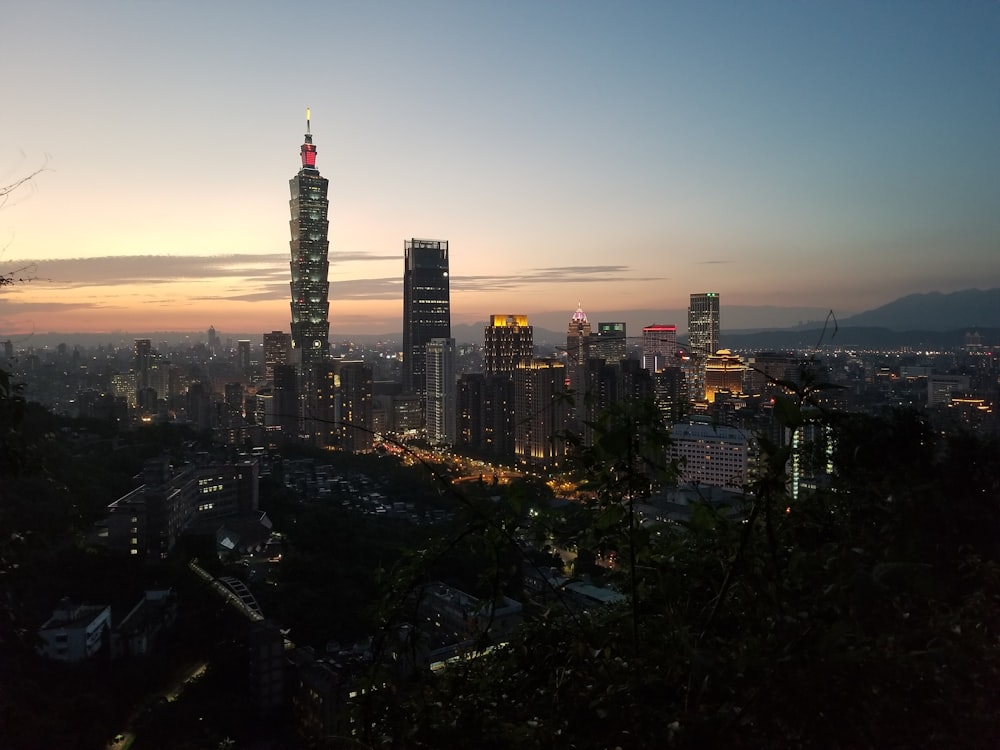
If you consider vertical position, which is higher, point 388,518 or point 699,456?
point 699,456

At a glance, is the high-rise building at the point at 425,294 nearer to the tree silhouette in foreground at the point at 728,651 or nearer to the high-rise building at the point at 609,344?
the high-rise building at the point at 609,344

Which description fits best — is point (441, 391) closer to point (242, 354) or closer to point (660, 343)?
point (242, 354)

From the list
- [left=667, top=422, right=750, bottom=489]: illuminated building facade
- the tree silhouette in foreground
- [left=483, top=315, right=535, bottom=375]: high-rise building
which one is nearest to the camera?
the tree silhouette in foreground

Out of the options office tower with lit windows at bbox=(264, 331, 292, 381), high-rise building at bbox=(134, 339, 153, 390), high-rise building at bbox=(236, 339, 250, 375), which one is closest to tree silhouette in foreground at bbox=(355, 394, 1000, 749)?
high-rise building at bbox=(134, 339, 153, 390)

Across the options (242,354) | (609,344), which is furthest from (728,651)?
(242,354)

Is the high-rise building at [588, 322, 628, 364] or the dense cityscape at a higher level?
the high-rise building at [588, 322, 628, 364]

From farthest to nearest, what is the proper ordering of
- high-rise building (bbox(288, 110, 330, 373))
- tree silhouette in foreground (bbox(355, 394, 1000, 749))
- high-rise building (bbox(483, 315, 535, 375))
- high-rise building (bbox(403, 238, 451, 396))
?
high-rise building (bbox(403, 238, 451, 396)) < high-rise building (bbox(288, 110, 330, 373)) < high-rise building (bbox(483, 315, 535, 375)) < tree silhouette in foreground (bbox(355, 394, 1000, 749))

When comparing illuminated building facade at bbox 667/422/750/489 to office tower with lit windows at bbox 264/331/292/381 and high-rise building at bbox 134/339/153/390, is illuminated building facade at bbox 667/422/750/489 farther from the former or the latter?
office tower with lit windows at bbox 264/331/292/381
